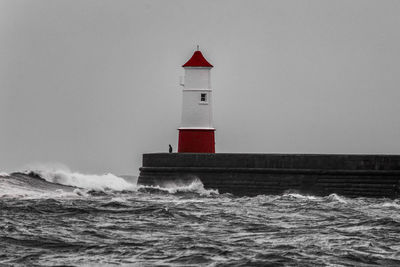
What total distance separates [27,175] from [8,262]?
17.2m

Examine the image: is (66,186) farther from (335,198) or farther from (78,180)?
(335,198)

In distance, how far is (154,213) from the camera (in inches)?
605

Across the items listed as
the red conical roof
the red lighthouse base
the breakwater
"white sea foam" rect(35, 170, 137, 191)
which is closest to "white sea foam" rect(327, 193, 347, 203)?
the breakwater

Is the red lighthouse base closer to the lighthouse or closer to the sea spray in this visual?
the lighthouse

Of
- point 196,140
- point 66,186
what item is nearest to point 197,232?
point 196,140

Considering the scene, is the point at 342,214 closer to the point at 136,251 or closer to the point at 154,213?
the point at 154,213

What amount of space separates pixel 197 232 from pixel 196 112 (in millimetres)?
12039

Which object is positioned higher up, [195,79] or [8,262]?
[195,79]

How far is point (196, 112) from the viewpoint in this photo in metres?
24.7

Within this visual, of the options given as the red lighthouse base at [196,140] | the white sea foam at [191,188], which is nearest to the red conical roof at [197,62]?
the red lighthouse base at [196,140]

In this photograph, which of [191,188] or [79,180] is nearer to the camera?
[191,188]

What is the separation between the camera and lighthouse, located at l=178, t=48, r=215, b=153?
24.6 m

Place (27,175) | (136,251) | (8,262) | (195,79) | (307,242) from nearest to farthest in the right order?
1. (8,262)
2. (136,251)
3. (307,242)
4. (195,79)
5. (27,175)

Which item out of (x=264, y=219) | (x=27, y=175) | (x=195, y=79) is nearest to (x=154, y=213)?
(x=264, y=219)
